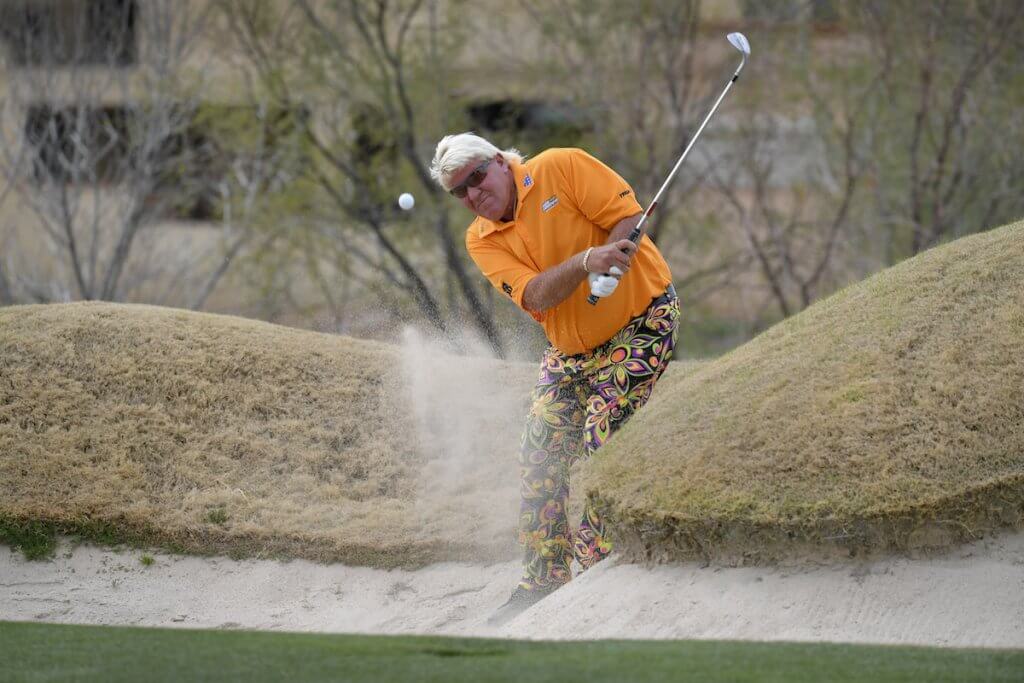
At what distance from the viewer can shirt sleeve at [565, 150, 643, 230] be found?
603cm

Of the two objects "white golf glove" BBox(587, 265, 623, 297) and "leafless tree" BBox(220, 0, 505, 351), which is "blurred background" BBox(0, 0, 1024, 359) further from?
"white golf glove" BBox(587, 265, 623, 297)

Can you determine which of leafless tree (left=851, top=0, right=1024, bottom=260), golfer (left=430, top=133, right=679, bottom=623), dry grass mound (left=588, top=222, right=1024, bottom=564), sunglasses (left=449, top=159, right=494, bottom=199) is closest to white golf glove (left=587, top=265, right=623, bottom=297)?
golfer (left=430, top=133, right=679, bottom=623)

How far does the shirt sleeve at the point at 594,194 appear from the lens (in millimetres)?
6027

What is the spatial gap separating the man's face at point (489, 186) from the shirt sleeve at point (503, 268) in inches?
6.3

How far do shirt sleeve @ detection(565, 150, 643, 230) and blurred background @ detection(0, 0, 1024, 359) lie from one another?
10.5 meters

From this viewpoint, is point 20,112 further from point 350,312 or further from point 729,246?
point 729,246

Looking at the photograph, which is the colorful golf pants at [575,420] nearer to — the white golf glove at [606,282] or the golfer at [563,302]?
the golfer at [563,302]

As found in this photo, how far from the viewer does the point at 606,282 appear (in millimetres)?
5539

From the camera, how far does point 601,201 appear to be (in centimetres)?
603

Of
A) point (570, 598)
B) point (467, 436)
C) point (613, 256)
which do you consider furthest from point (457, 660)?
point (467, 436)

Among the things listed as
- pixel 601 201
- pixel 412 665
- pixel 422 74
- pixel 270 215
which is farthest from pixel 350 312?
pixel 412 665

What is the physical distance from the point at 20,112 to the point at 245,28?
294cm

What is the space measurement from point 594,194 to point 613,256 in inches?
19.5

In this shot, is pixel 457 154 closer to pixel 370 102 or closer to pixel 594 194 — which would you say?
pixel 594 194
